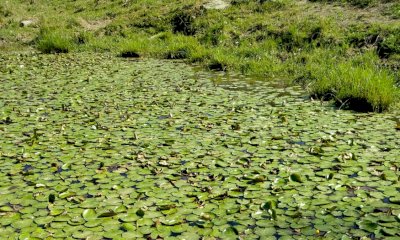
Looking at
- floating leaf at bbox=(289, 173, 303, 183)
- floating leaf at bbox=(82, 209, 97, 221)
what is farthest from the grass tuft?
floating leaf at bbox=(82, 209, 97, 221)

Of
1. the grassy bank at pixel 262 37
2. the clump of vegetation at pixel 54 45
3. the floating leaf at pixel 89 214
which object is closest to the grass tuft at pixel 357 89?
the grassy bank at pixel 262 37

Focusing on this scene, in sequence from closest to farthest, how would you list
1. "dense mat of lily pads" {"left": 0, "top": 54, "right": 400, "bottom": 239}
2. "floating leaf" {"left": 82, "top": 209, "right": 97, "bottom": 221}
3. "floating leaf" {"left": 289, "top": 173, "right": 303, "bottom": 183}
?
"dense mat of lily pads" {"left": 0, "top": 54, "right": 400, "bottom": 239} → "floating leaf" {"left": 82, "top": 209, "right": 97, "bottom": 221} → "floating leaf" {"left": 289, "top": 173, "right": 303, "bottom": 183}

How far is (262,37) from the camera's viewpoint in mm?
12148

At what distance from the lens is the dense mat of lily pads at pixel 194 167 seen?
359cm

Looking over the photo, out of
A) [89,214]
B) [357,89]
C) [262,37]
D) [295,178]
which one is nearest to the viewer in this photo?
[89,214]

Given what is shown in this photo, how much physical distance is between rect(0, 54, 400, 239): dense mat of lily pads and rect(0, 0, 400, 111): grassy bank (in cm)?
88

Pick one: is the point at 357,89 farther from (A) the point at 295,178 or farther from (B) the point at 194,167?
(B) the point at 194,167

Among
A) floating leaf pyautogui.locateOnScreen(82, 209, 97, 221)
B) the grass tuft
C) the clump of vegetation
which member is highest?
the clump of vegetation

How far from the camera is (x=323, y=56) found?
9922 mm

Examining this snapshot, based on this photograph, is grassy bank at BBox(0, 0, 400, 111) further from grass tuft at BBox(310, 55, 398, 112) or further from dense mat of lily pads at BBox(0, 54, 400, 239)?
dense mat of lily pads at BBox(0, 54, 400, 239)

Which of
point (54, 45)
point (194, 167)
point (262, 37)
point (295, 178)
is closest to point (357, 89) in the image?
point (295, 178)

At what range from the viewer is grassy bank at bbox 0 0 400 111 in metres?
7.83

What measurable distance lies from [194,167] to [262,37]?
803 cm

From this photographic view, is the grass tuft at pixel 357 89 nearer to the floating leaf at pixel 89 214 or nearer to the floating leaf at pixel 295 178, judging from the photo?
the floating leaf at pixel 295 178
